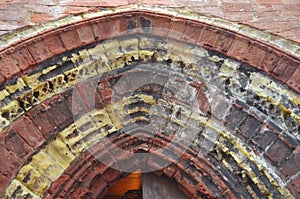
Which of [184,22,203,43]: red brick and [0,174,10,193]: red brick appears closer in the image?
[0,174,10,193]: red brick

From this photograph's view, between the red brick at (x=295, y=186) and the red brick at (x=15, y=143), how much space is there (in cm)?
176

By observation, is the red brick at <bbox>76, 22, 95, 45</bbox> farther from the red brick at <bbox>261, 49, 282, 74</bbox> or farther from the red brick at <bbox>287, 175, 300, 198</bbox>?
the red brick at <bbox>287, 175, 300, 198</bbox>

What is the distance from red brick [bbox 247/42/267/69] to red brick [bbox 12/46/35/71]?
157 centimetres

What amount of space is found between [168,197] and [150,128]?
21.6 inches

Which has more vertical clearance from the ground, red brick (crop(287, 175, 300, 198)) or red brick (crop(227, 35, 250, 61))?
red brick (crop(227, 35, 250, 61))

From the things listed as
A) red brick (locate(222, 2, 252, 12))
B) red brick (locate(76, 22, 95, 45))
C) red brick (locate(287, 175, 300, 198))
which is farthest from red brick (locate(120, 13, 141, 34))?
red brick (locate(287, 175, 300, 198))

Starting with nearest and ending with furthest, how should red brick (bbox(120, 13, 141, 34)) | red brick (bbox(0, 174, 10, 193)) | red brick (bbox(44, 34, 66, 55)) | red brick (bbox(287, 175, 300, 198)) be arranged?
red brick (bbox(0, 174, 10, 193)), red brick (bbox(287, 175, 300, 198)), red brick (bbox(44, 34, 66, 55)), red brick (bbox(120, 13, 141, 34))

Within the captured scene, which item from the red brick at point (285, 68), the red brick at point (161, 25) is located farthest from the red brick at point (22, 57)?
the red brick at point (285, 68)

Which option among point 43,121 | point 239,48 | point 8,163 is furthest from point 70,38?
point 239,48

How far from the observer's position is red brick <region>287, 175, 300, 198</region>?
8.43 ft

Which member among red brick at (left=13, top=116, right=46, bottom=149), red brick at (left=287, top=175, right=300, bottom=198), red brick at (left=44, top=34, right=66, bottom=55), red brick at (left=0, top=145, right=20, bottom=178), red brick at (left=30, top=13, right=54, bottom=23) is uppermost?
red brick at (left=30, top=13, right=54, bottom=23)

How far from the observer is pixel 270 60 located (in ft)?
9.18

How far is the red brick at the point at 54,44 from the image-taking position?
9.23ft

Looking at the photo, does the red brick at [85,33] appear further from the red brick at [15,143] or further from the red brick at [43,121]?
the red brick at [15,143]
